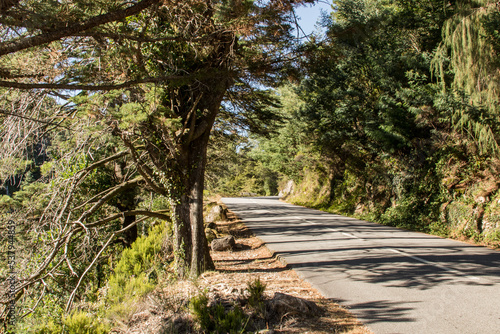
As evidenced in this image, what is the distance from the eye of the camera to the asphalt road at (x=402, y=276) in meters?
4.72

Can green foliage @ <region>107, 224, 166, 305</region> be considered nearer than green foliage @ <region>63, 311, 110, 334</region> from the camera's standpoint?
No

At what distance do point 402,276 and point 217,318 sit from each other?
4110 mm

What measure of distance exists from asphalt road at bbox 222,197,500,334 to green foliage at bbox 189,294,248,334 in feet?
5.77

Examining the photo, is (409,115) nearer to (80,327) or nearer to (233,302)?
(233,302)

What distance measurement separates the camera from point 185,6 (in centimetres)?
642

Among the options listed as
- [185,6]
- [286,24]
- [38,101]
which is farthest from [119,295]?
[286,24]

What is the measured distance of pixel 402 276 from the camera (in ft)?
22.3

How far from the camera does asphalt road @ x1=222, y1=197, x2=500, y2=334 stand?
186 inches

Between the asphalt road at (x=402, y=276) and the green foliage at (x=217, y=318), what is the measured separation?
1759 mm

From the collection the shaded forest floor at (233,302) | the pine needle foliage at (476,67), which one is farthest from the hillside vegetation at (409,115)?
the shaded forest floor at (233,302)

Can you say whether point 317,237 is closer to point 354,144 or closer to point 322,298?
point 322,298

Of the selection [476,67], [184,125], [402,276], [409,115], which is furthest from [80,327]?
[409,115]

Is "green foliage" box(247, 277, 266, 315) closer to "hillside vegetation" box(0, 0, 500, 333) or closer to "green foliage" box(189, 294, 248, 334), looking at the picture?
"green foliage" box(189, 294, 248, 334)

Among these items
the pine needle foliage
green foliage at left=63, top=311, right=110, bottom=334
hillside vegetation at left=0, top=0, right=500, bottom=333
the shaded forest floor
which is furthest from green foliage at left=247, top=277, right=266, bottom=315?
the pine needle foliage
